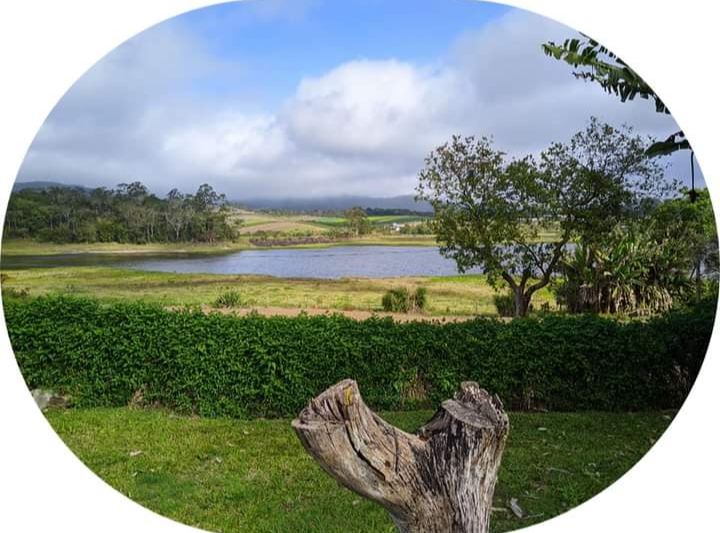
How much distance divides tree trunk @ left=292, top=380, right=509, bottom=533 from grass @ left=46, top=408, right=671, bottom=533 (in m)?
1.59

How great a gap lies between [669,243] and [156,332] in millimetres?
5076

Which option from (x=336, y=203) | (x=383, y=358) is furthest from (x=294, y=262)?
(x=383, y=358)

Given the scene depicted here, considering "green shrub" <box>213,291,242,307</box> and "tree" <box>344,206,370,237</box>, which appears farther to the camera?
"green shrub" <box>213,291,242,307</box>

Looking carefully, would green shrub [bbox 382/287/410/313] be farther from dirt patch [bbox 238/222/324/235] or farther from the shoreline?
dirt patch [bbox 238/222/324/235]

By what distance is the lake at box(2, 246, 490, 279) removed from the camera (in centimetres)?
505

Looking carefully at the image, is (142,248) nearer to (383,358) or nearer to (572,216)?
(383,358)

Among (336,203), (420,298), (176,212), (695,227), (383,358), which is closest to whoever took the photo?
(336,203)

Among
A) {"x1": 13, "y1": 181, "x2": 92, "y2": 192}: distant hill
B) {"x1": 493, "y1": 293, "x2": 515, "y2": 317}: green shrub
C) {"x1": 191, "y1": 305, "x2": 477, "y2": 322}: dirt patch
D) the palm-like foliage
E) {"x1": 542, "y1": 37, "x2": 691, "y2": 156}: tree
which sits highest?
{"x1": 542, "y1": 37, "x2": 691, "y2": 156}: tree

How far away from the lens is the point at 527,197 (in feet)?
16.3

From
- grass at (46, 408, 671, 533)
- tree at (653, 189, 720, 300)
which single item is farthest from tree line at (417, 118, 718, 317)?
grass at (46, 408, 671, 533)

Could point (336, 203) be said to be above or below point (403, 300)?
above

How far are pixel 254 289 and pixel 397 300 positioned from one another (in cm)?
137

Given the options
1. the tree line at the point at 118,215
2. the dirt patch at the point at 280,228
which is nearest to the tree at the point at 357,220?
the dirt patch at the point at 280,228

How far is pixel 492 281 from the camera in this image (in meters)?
5.27
